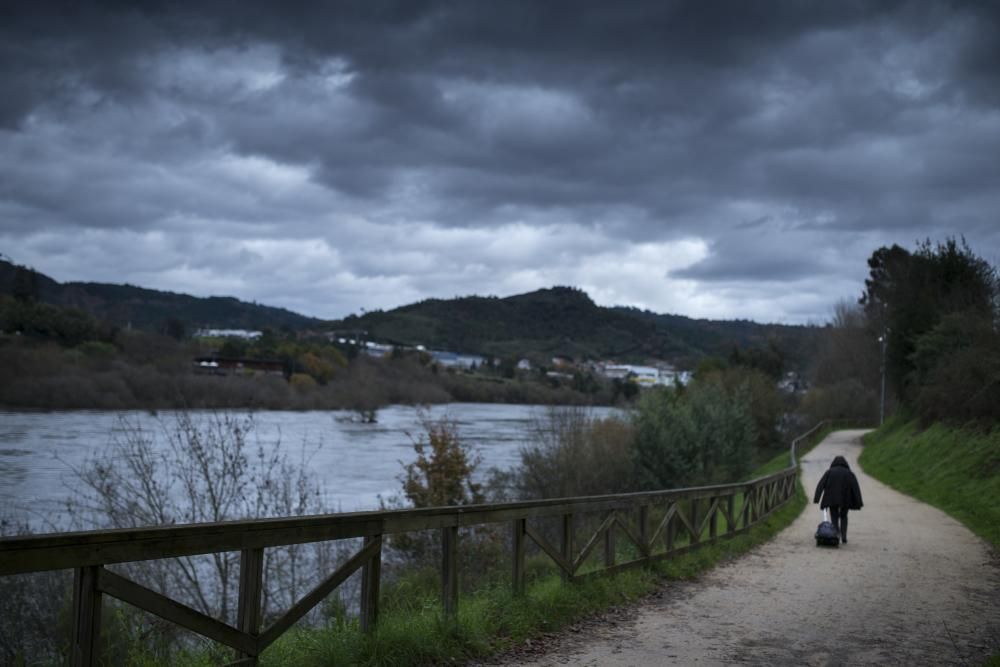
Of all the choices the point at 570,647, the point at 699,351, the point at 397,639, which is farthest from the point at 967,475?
the point at 699,351

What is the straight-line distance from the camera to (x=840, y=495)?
15.4m

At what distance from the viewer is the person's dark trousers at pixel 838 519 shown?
1548cm

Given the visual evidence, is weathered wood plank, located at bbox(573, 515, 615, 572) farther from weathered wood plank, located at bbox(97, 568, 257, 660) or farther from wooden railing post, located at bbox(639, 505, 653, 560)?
weathered wood plank, located at bbox(97, 568, 257, 660)

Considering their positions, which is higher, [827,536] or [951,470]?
[951,470]

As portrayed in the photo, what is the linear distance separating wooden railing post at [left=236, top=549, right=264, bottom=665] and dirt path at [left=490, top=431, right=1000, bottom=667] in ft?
7.30

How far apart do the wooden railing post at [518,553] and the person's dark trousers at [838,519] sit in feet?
29.2

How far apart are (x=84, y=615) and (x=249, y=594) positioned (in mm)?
1128

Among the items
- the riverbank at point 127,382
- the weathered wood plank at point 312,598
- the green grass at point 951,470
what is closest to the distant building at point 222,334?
the riverbank at point 127,382

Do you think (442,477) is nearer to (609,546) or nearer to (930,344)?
(609,546)

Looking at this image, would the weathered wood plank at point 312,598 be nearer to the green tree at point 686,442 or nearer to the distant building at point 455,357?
the green tree at point 686,442

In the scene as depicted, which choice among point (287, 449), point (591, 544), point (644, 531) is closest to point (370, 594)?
point (591, 544)

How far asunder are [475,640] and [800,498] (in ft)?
65.3

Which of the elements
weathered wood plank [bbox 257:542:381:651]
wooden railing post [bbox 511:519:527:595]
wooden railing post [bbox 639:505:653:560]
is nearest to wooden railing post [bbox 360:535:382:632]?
weathered wood plank [bbox 257:542:381:651]

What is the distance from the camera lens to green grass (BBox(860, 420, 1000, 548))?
18562 mm
